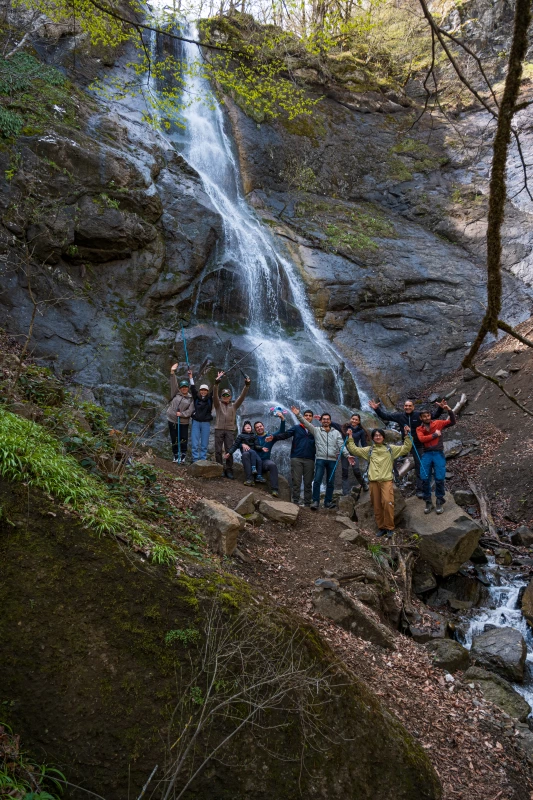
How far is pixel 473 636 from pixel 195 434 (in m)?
6.09

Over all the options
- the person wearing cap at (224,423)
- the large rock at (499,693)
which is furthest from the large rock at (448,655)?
the person wearing cap at (224,423)

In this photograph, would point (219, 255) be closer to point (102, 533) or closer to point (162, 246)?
point (162, 246)

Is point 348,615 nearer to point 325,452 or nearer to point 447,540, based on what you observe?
point 447,540

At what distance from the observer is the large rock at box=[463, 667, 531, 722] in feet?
18.2

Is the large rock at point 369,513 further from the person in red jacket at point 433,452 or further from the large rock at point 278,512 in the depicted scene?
the large rock at point 278,512

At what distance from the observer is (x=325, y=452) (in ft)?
32.0

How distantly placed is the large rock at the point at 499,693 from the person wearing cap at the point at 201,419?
612cm

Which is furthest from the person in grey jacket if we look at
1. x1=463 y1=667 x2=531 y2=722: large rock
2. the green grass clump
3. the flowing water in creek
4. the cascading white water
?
the green grass clump

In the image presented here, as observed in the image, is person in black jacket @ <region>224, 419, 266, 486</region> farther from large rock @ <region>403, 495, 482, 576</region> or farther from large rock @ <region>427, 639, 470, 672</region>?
large rock @ <region>427, 639, 470, 672</region>

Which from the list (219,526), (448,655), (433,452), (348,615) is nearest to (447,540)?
(433,452)

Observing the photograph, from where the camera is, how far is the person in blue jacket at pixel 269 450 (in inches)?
393

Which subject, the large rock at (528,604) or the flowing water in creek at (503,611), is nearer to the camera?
the flowing water in creek at (503,611)

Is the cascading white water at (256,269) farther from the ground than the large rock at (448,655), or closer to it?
farther from the ground

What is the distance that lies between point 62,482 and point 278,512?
16.0 feet
